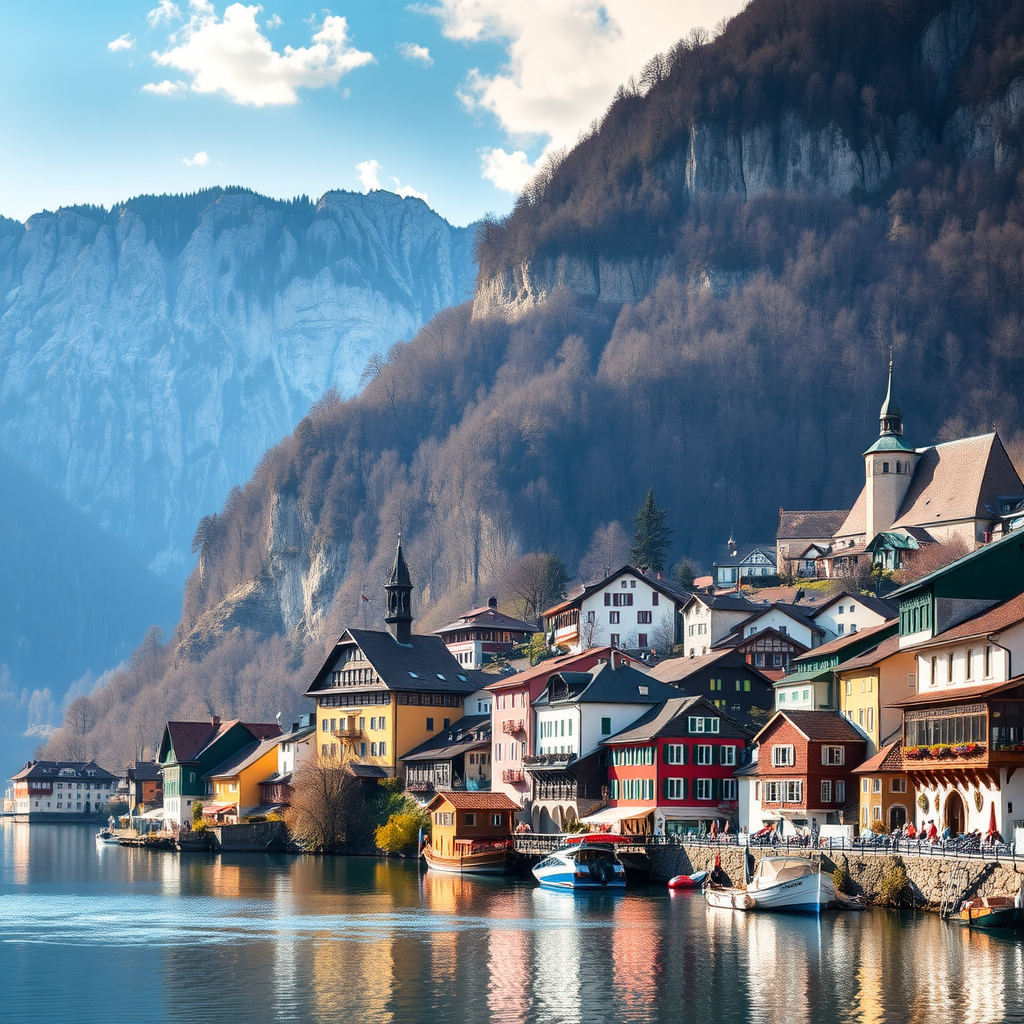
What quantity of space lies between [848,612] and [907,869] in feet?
230

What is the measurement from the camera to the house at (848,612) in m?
137

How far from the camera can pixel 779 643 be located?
135 m

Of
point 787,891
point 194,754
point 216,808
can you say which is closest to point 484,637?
point 194,754

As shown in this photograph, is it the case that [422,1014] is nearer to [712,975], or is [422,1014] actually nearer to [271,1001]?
[271,1001]

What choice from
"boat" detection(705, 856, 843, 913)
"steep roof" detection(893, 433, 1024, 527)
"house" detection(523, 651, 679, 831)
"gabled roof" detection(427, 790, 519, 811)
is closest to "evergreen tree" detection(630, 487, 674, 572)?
"steep roof" detection(893, 433, 1024, 527)

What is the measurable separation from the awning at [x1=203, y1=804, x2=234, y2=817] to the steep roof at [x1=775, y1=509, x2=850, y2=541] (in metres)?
66.7

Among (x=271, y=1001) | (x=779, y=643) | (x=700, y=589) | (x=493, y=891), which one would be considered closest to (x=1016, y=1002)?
(x=271, y=1001)

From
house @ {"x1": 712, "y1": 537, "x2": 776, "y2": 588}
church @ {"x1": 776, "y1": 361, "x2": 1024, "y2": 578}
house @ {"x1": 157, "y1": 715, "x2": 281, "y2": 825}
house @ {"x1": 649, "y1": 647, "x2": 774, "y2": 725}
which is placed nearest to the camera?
house @ {"x1": 649, "y1": 647, "x2": 774, "y2": 725}

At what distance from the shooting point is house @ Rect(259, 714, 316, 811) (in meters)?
147

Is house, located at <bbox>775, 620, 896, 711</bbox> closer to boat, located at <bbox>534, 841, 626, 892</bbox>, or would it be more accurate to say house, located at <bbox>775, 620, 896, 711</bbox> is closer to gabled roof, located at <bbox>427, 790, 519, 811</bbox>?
boat, located at <bbox>534, 841, 626, 892</bbox>

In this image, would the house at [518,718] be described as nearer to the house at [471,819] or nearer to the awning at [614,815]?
the awning at [614,815]

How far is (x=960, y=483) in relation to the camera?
167m

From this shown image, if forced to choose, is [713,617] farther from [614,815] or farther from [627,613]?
[614,815]

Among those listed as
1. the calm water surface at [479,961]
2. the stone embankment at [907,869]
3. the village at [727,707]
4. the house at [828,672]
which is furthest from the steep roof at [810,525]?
the calm water surface at [479,961]
